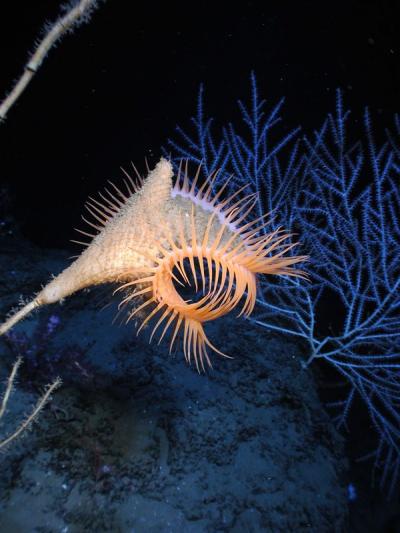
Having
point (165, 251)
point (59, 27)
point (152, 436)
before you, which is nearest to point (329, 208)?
point (165, 251)

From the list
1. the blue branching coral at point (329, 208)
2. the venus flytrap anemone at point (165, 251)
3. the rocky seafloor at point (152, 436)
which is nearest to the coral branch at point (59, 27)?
the venus flytrap anemone at point (165, 251)

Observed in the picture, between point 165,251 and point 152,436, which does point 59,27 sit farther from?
point 152,436

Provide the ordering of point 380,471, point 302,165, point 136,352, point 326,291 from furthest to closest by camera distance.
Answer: point 380,471 → point 326,291 → point 302,165 → point 136,352

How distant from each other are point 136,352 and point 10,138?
3.12 meters

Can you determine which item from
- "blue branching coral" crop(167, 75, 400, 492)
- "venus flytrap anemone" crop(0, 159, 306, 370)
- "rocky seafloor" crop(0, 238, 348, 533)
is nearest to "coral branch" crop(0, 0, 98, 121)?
"venus flytrap anemone" crop(0, 159, 306, 370)

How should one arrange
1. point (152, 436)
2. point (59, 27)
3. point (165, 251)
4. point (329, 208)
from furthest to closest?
point (329, 208) → point (152, 436) → point (165, 251) → point (59, 27)

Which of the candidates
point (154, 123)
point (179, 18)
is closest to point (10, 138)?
point (154, 123)

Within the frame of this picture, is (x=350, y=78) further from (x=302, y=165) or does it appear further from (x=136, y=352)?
(x=136, y=352)

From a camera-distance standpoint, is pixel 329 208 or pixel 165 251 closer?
pixel 165 251

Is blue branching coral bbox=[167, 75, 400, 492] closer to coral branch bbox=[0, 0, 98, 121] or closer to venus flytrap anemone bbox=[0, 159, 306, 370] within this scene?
venus flytrap anemone bbox=[0, 159, 306, 370]

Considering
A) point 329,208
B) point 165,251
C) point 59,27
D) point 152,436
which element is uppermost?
point 329,208

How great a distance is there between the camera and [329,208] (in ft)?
12.9

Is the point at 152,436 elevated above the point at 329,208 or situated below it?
below

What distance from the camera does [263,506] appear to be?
2.96 m
